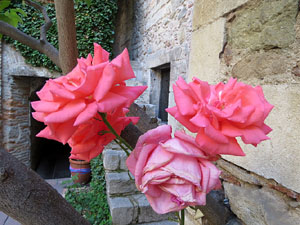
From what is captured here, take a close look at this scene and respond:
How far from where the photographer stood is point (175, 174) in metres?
0.28

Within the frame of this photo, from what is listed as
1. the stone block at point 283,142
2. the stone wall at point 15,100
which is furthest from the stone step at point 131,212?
the stone wall at point 15,100

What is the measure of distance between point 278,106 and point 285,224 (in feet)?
1.08

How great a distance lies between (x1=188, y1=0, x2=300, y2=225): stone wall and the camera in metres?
0.58

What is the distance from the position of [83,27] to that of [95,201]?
409 cm

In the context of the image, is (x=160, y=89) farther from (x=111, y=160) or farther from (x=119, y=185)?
(x=119, y=185)

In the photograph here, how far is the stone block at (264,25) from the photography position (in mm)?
600

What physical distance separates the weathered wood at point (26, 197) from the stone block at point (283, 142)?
0.57 m

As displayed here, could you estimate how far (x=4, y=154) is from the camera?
45cm

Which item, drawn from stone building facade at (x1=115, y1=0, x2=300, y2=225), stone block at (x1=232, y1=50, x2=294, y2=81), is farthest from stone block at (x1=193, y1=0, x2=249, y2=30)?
stone block at (x1=232, y1=50, x2=294, y2=81)

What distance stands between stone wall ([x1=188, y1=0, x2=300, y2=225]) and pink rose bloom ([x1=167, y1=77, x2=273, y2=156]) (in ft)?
1.14

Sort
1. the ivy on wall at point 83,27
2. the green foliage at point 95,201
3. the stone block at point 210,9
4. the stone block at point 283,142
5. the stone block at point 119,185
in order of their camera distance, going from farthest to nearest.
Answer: the ivy on wall at point 83,27
the green foliage at point 95,201
the stone block at point 119,185
the stone block at point 210,9
the stone block at point 283,142

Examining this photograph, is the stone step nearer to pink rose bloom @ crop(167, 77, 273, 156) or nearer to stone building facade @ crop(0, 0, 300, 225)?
stone building facade @ crop(0, 0, 300, 225)

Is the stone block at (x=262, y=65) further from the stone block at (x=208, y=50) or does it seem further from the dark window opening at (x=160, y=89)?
the dark window opening at (x=160, y=89)

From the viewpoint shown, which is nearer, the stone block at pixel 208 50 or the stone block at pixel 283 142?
the stone block at pixel 283 142
